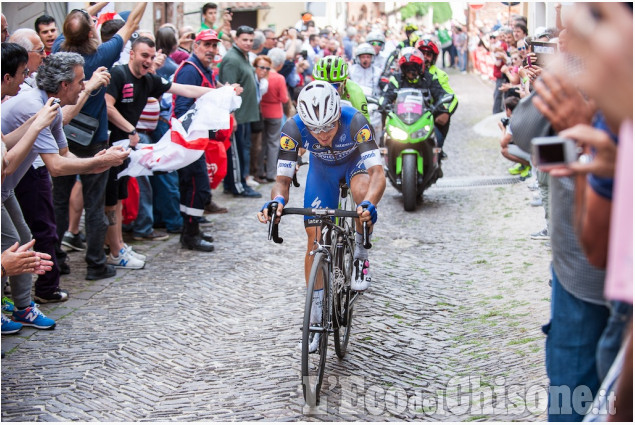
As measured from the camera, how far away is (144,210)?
31.7 ft

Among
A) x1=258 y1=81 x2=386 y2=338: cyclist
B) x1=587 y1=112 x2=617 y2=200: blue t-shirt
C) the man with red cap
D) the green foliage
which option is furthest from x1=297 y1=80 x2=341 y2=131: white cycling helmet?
the green foliage

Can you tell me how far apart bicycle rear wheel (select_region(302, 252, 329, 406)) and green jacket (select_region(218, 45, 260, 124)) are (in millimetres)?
6808

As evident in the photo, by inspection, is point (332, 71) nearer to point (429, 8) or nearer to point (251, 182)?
point (251, 182)

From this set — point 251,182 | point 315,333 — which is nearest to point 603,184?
point 315,333

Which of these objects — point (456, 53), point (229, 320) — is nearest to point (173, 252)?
point (229, 320)

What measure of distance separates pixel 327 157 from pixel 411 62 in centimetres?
549

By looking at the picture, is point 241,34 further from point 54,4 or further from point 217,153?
point 54,4

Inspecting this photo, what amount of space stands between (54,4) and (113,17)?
5960 millimetres

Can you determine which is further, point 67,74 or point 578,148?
point 67,74

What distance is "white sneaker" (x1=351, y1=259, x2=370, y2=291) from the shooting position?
21.3 ft

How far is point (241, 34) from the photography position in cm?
1162

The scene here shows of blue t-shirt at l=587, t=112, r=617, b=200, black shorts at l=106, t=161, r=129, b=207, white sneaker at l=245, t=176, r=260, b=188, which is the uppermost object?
blue t-shirt at l=587, t=112, r=617, b=200

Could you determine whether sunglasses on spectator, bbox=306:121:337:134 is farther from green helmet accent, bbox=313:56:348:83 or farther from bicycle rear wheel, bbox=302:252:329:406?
green helmet accent, bbox=313:56:348:83

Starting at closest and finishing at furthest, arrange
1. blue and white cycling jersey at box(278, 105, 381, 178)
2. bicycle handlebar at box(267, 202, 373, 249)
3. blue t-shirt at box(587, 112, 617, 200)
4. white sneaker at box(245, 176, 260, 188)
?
blue t-shirt at box(587, 112, 617, 200)
bicycle handlebar at box(267, 202, 373, 249)
blue and white cycling jersey at box(278, 105, 381, 178)
white sneaker at box(245, 176, 260, 188)
